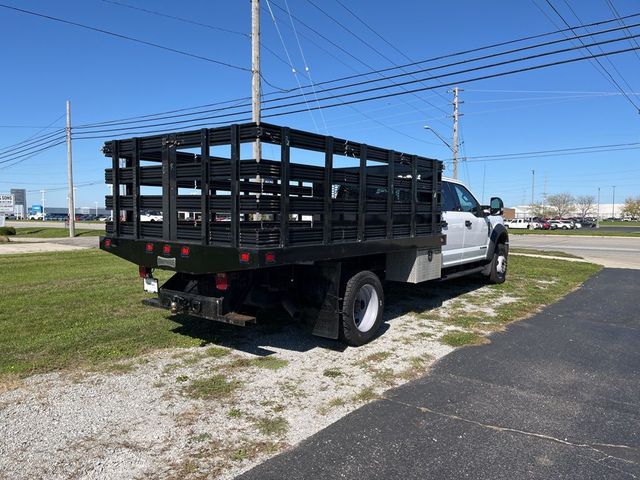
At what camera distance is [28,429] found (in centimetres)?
351

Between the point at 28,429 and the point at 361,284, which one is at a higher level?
the point at 361,284

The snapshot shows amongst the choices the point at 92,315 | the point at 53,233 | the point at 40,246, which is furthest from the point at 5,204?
the point at 92,315

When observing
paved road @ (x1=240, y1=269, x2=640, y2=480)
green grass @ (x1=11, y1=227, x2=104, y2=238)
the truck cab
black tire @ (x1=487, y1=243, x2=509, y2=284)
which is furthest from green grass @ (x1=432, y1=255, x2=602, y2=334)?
green grass @ (x1=11, y1=227, x2=104, y2=238)

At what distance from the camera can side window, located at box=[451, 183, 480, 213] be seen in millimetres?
8812

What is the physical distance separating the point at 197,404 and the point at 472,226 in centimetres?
649

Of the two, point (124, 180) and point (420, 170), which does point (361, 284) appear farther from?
point (124, 180)

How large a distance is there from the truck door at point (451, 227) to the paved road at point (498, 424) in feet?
7.90

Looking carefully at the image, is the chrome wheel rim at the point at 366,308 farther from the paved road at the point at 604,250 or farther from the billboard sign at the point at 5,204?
the billboard sign at the point at 5,204

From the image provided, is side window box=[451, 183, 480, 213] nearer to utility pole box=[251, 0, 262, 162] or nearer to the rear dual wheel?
the rear dual wheel

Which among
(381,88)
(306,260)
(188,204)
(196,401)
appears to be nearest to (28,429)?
(196,401)

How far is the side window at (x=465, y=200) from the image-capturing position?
347 inches

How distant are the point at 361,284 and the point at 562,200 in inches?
4871

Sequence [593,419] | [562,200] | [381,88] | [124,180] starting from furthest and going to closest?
[562,200] < [381,88] < [124,180] < [593,419]

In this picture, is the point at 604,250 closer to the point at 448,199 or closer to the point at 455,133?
the point at 455,133
